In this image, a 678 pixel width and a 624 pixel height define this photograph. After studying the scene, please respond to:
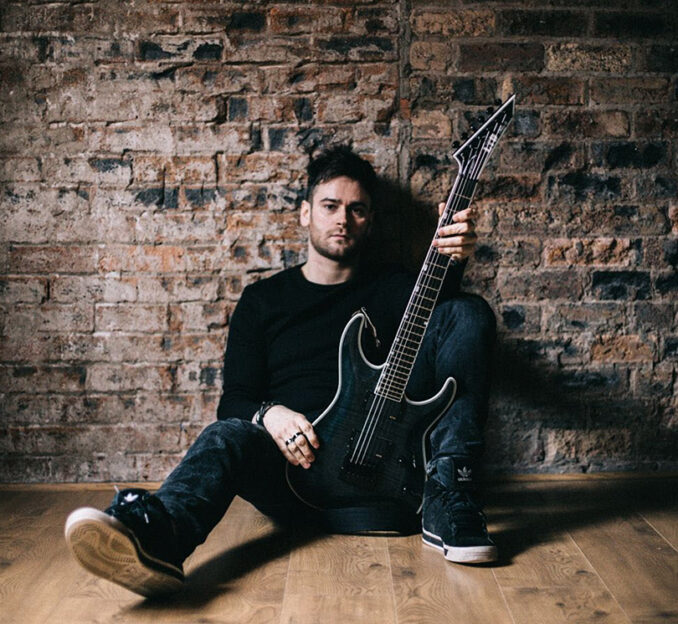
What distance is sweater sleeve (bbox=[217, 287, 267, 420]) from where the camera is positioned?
2.06m

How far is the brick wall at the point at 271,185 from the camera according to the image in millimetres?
2355

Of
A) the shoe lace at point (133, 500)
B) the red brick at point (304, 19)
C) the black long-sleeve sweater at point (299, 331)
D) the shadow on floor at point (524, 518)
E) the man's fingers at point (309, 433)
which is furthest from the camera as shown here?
the red brick at point (304, 19)

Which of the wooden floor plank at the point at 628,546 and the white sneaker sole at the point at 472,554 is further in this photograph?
the white sneaker sole at the point at 472,554

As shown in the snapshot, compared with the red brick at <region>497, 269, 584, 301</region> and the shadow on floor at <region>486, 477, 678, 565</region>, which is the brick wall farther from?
the shadow on floor at <region>486, 477, 678, 565</region>

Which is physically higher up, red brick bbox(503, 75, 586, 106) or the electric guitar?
red brick bbox(503, 75, 586, 106)

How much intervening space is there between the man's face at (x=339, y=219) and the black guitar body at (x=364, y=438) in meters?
0.35

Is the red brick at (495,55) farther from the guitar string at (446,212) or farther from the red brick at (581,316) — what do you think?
the red brick at (581,316)

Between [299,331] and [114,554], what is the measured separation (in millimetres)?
933

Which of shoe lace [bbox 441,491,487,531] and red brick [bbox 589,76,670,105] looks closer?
shoe lace [bbox 441,491,487,531]

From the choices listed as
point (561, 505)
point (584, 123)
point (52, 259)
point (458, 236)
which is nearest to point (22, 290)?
point (52, 259)

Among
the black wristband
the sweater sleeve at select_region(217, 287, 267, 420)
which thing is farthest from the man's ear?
the black wristband

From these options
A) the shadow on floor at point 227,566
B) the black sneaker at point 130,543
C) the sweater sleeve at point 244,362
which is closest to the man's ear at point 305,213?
the sweater sleeve at point 244,362

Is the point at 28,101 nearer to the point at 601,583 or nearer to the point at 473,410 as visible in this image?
the point at 473,410

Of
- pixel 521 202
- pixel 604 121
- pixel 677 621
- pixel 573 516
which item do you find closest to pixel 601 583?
pixel 677 621
